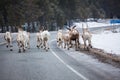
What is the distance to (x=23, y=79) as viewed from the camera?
46.9 feet

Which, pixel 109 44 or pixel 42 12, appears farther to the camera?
pixel 42 12

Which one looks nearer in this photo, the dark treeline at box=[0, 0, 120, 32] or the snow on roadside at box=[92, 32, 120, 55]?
the snow on roadside at box=[92, 32, 120, 55]

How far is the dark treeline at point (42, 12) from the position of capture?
83.4 m

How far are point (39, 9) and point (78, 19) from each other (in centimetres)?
4707

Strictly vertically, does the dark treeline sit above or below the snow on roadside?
above

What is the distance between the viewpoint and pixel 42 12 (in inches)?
3814

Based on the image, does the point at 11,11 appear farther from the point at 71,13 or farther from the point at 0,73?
the point at 0,73

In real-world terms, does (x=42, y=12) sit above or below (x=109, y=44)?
above

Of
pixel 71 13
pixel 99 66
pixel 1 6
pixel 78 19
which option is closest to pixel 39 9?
pixel 1 6

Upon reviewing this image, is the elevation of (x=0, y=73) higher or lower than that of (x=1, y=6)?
lower

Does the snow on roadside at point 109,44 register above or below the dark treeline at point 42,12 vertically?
below

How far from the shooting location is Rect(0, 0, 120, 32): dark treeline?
83438mm

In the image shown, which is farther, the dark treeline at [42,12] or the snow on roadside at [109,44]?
the dark treeline at [42,12]

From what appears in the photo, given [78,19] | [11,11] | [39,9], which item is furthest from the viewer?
[78,19]
